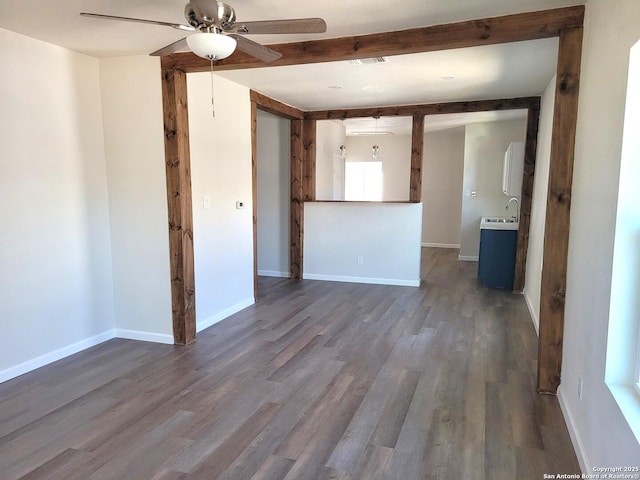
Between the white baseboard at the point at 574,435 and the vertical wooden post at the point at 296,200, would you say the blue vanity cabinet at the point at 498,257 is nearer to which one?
the vertical wooden post at the point at 296,200

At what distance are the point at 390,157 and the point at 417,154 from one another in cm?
394

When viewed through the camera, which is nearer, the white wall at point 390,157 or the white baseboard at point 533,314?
the white baseboard at point 533,314

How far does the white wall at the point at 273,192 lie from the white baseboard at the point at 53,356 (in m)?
2.98

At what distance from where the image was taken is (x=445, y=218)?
922 centimetres

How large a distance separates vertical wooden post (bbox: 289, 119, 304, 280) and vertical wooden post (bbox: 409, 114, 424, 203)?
64.4 inches

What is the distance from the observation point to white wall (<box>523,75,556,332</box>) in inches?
163

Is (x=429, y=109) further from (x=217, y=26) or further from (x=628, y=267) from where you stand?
(x=628, y=267)

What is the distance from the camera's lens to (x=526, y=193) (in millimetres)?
5281

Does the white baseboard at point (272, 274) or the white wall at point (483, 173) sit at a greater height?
the white wall at point (483, 173)

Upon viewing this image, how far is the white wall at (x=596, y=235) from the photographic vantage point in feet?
5.52

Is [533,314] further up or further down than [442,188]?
further down

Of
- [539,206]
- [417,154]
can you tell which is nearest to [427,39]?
[539,206]

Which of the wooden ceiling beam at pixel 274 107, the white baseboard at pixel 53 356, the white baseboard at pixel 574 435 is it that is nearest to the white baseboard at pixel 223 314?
the white baseboard at pixel 53 356

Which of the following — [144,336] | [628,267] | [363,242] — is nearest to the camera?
[628,267]
